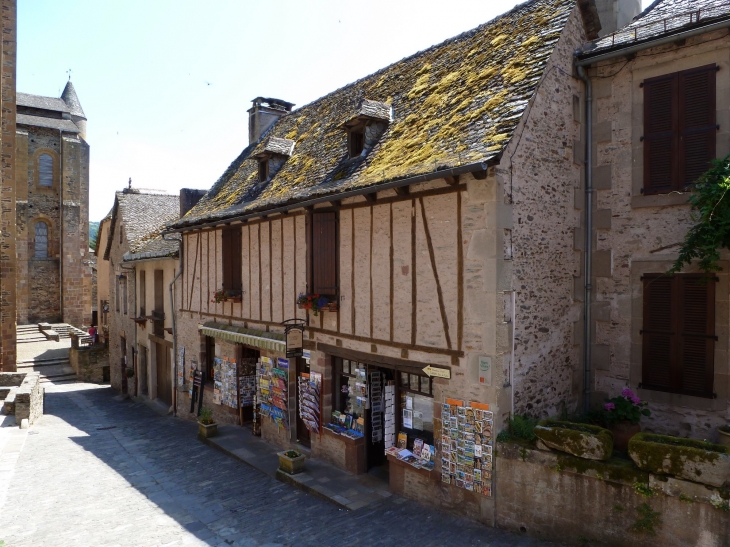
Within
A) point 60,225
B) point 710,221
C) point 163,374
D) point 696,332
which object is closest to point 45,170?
point 60,225

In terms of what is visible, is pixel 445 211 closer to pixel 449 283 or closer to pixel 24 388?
pixel 449 283

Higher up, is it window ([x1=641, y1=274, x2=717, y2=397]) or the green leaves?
the green leaves

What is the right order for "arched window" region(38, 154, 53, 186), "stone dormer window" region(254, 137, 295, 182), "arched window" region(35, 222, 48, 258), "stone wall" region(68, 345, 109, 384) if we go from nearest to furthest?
"stone dormer window" region(254, 137, 295, 182)
"stone wall" region(68, 345, 109, 384)
"arched window" region(35, 222, 48, 258)
"arched window" region(38, 154, 53, 186)

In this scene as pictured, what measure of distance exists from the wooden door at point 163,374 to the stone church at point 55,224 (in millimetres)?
18497

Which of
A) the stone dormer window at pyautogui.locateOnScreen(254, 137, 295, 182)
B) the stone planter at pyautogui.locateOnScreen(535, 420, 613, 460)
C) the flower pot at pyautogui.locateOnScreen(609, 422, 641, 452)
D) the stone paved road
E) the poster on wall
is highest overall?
the stone dormer window at pyautogui.locateOnScreen(254, 137, 295, 182)

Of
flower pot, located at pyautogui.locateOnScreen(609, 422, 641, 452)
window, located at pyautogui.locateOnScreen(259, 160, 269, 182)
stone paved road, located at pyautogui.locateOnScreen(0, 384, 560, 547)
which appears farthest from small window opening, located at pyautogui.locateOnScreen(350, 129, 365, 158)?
flower pot, located at pyautogui.locateOnScreen(609, 422, 641, 452)

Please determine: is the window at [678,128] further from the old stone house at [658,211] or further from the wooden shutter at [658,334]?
the wooden shutter at [658,334]

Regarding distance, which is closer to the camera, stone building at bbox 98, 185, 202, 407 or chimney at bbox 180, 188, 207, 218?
chimney at bbox 180, 188, 207, 218

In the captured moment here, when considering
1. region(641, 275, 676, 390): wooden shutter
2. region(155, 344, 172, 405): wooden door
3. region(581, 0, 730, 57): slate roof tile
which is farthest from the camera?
Answer: region(155, 344, 172, 405): wooden door

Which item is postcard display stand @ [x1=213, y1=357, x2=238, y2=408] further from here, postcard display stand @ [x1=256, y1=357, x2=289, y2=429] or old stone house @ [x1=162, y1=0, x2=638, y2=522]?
old stone house @ [x1=162, y1=0, x2=638, y2=522]

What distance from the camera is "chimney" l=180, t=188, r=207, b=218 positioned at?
15141 millimetres

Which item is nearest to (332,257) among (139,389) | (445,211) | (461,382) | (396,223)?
(396,223)

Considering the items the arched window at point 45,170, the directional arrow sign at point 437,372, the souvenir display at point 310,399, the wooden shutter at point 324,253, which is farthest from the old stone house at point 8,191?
the directional arrow sign at point 437,372

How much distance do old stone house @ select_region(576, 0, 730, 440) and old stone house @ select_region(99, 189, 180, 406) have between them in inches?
427
